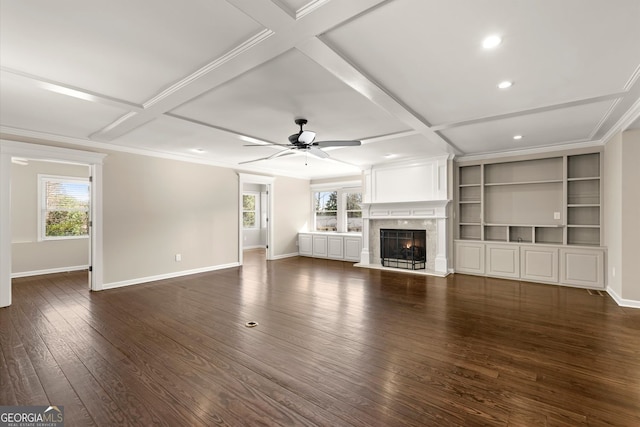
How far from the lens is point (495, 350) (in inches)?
112

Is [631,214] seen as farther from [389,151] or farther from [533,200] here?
[389,151]

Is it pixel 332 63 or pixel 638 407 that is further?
pixel 332 63

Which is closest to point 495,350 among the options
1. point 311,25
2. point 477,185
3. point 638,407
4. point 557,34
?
point 638,407

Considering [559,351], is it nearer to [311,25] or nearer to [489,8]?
[489,8]

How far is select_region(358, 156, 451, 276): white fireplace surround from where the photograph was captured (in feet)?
20.9

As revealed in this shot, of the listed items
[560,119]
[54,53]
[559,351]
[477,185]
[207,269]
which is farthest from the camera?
[207,269]

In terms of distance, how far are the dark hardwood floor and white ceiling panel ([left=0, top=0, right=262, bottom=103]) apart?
254 cm

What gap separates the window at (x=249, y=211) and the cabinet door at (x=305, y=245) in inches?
112

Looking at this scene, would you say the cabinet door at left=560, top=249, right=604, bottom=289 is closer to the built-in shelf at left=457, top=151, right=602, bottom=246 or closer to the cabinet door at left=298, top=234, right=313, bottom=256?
the built-in shelf at left=457, top=151, right=602, bottom=246

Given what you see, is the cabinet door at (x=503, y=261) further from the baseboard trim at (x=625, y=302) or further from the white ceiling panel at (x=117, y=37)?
the white ceiling panel at (x=117, y=37)

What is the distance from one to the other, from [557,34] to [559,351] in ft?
8.87

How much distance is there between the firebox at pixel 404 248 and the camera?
677 cm

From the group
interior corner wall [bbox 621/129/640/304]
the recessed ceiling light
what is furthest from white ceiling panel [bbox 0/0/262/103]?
interior corner wall [bbox 621/129/640/304]

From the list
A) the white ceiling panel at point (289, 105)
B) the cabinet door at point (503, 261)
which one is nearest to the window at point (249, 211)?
the white ceiling panel at point (289, 105)
